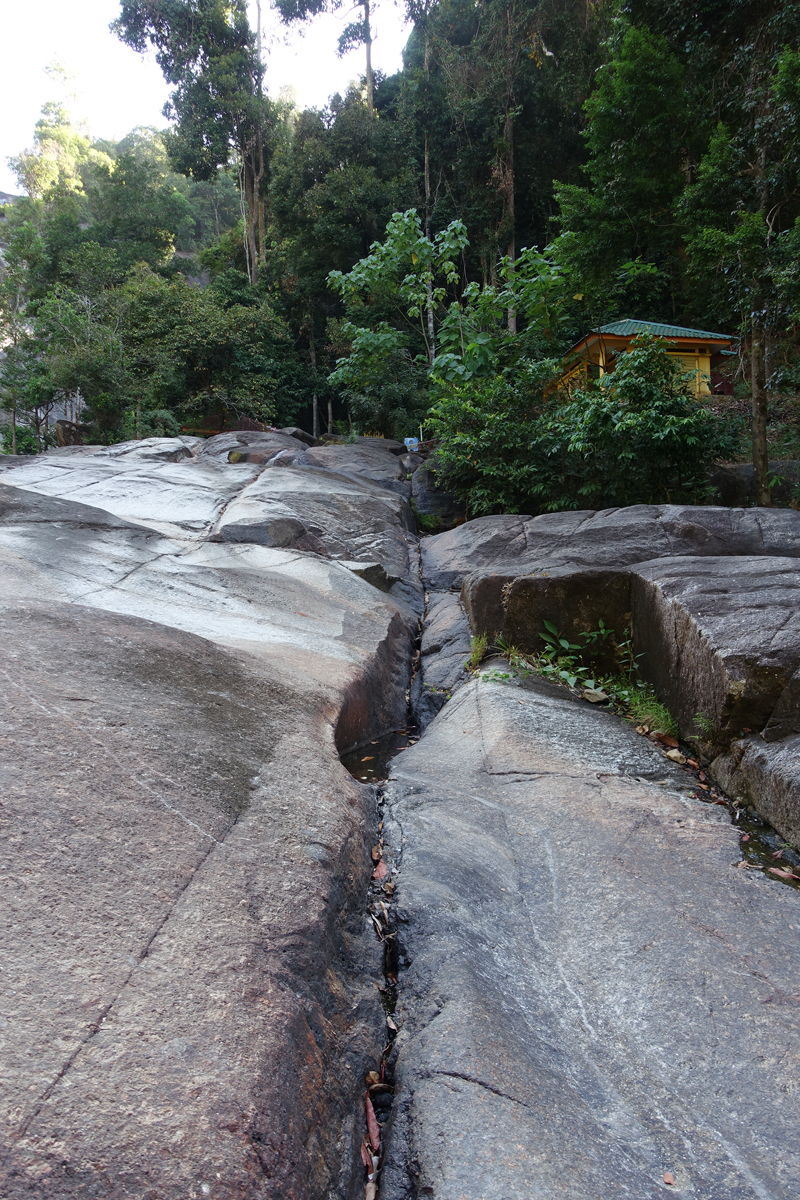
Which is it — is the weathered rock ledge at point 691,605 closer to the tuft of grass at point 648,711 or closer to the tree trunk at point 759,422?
the tuft of grass at point 648,711

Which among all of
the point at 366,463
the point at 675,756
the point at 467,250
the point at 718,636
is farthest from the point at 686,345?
the point at 675,756

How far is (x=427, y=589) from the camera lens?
8297mm

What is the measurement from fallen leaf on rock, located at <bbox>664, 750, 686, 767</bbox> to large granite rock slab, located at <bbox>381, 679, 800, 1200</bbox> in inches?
A: 16.2

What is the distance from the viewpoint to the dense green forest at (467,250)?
9148 millimetres

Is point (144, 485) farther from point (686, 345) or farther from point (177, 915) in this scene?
point (686, 345)

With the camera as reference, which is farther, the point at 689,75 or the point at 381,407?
the point at 381,407

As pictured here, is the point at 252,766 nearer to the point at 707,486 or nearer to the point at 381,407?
the point at 707,486

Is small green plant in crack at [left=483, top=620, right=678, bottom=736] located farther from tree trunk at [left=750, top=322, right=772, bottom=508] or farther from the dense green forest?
tree trunk at [left=750, top=322, right=772, bottom=508]

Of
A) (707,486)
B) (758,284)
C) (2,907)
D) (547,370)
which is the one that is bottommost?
(2,907)

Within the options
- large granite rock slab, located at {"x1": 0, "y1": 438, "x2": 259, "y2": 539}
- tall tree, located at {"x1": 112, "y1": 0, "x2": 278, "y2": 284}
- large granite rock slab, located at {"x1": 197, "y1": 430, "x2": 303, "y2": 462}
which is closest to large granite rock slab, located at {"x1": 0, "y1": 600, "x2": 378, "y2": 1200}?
large granite rock slab, located at {"x1": 0, "y1": 438, "x2": 259, "y2": 539}

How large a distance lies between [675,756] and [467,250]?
2342 centimetres

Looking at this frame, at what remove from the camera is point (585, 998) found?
2207 mm

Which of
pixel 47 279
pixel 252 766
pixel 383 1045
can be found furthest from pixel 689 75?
pixel 47 279

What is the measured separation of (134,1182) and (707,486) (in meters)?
9.32
